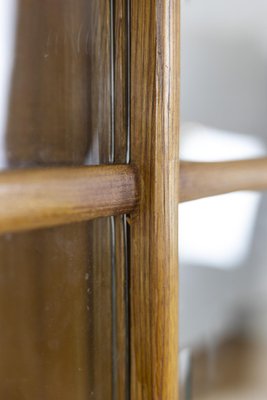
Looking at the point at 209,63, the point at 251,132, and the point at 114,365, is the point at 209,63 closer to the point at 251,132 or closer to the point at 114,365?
the point at 251,132

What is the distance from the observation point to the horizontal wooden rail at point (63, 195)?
0.25 metres

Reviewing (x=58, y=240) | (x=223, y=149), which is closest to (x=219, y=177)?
(x=223, y=149)

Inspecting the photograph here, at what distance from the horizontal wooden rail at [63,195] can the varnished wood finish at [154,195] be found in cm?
2

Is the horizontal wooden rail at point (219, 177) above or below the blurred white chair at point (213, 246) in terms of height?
above

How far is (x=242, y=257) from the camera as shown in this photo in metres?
0.51

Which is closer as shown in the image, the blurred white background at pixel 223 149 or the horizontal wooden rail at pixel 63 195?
the horizontal wooden rail at pixel 63 195

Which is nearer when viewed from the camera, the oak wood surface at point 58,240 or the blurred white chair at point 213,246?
the oak wood surface at point 58,240

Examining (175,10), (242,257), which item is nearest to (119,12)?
(175,10)

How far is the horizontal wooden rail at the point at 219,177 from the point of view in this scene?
1.20 ft

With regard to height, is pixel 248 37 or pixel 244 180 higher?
pixel 248 37

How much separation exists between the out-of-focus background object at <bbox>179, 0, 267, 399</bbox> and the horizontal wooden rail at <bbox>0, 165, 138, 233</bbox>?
0.26 feet

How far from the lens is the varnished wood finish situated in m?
0.31

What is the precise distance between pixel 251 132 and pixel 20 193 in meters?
0.31

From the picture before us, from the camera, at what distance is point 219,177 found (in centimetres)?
40
